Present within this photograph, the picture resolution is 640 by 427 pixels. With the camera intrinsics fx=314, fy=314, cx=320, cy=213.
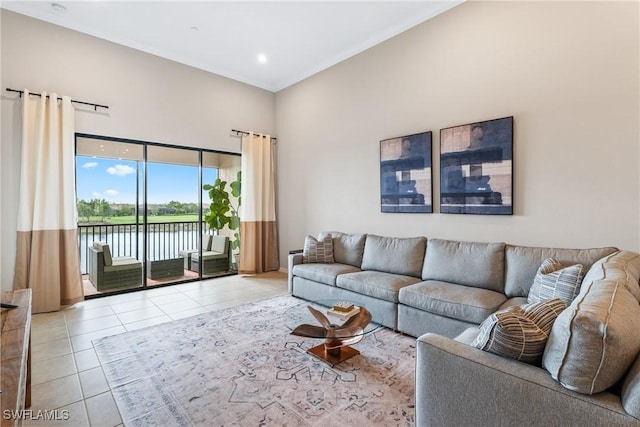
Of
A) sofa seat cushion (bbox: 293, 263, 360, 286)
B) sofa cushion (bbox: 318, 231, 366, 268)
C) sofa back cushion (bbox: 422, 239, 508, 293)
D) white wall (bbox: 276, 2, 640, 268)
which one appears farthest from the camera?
sofa cushion (bbox: 318, 231, 366, 268)

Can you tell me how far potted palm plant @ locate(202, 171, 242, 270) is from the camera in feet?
18.5

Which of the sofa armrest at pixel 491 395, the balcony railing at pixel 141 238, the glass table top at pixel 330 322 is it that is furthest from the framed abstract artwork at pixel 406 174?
the balcony railing at pixel 141 238

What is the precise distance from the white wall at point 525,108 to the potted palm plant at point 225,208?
2.22 m

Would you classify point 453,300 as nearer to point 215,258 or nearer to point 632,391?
point 632,391

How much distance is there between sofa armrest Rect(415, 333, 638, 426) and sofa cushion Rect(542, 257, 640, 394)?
6cm

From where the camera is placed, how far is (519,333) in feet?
4.37

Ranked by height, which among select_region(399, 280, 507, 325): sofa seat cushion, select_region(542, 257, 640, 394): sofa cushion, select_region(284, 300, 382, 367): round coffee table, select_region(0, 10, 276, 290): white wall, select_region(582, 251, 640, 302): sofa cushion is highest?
select_region(0, 10, 276, 290): white wall

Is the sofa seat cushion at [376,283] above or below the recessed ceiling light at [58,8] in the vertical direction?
below

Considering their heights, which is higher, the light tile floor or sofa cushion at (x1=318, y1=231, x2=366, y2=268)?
sofa cushion at (x1=318, y1=231, x2=366, y2=268)

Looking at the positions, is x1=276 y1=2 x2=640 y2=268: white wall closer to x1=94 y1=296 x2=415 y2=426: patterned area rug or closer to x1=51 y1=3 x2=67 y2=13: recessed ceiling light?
x1=94 y1=296 x2=415 y2=426: patterned area rug

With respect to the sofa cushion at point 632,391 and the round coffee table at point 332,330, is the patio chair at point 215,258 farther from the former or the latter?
the sofa cushion at point 632,391

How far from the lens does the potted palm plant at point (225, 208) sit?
18.5 feet

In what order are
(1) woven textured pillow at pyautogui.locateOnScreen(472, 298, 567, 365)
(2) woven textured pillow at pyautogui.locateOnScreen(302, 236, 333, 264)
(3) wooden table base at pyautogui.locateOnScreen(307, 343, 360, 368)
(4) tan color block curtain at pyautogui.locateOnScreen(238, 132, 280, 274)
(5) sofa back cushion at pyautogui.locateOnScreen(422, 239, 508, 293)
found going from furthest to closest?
1. (4) tan color block curtain at pyautogui.locateOnScreen(238, 132, 280, 274)
2. (2) woven textured pillow at pyautogui.locateOnScreen(302, 236, 333, 264)
3. (5) sofa back cushion at pyautogui.locateOnScreen(422, 239, 508, 293)
4. (3) wooden table base at pyautogui.locateOnScreen(307, 343, 360, 368)
5. (1) woven textured pillow at pyautogui.locateOnScreen(472, 298, 567, 365)

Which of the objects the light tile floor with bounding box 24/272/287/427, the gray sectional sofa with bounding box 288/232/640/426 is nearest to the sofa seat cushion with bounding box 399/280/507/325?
the gray sectional sofa with bounding box 288/232/640/426
